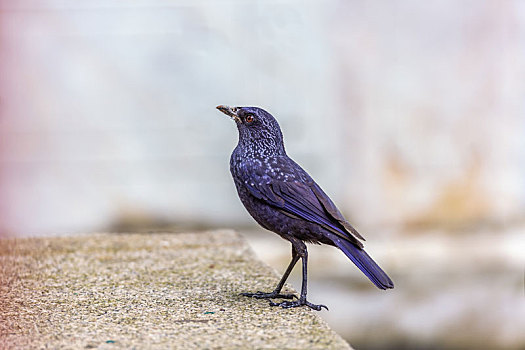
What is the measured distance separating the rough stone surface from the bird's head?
0.66 m

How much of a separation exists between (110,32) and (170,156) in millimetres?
1067

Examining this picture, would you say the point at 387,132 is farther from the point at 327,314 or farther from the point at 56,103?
the point at 56,103

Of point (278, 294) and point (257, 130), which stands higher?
point (257, 130)

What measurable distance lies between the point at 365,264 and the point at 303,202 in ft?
1.18

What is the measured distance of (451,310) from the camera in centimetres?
598

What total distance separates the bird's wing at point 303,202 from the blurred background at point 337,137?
106 inches

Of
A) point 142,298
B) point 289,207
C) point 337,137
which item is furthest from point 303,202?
point 337,137

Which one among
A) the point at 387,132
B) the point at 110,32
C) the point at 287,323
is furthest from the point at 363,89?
the point at 287,323

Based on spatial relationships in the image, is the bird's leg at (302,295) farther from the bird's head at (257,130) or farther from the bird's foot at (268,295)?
the bird's head at (257,130)

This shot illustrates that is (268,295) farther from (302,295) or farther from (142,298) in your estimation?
(142,298)

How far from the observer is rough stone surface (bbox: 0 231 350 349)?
2.54 meters

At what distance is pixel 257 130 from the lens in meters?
3.24

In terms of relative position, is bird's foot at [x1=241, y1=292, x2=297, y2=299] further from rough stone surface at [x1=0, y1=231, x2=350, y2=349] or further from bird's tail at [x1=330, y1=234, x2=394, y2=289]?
bird's tail at [x1=330, y1=234, x2=394, y2=289]

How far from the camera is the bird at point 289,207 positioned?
296 centimetres
